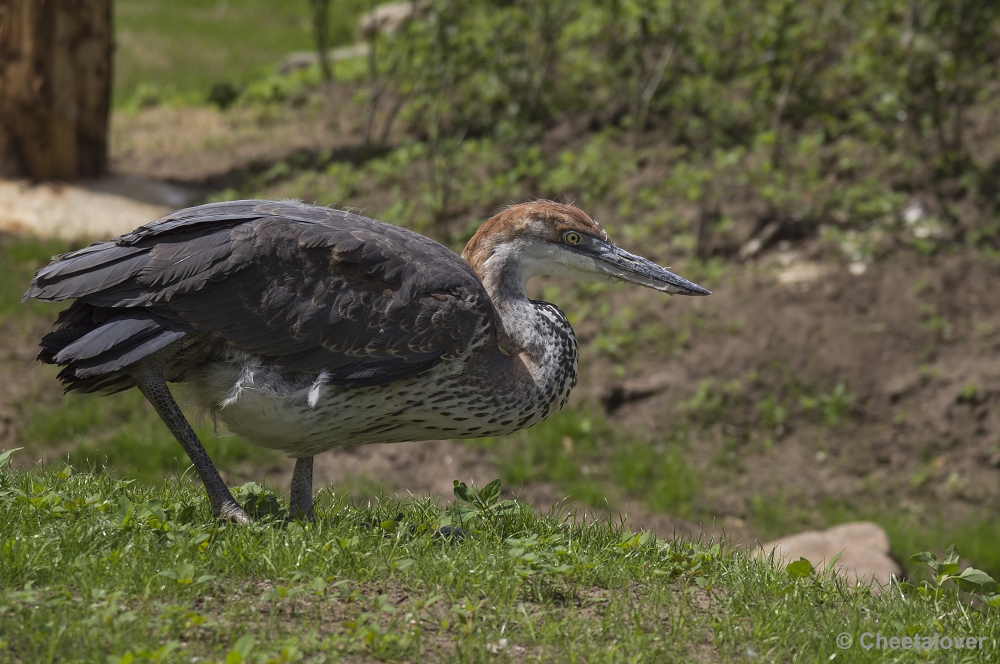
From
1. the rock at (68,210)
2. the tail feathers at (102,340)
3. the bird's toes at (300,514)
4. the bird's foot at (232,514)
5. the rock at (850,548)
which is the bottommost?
the rock at (850,548)

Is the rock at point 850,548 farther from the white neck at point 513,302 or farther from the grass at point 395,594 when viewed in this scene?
the white neck at point 513,302

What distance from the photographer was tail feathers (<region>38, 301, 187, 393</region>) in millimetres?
4789

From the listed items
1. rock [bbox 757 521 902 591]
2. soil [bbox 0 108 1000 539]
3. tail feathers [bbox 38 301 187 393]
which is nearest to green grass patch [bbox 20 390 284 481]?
soil [bbox 0 108 1000 539]

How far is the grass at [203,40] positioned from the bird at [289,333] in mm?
10599

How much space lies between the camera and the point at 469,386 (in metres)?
5.20

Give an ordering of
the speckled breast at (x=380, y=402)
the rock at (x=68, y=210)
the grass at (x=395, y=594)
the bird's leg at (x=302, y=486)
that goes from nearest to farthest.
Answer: the grass at (x=395, y=594) → the speckled breast at (x=380, y=402) → the bird's leg at (x=302, y=486) → the rock at (x=68, y=210)

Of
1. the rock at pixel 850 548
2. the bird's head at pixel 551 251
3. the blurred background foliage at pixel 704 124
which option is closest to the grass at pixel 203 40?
the blurred background foliage at pixel 704 124

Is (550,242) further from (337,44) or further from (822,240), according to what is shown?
(337,44)

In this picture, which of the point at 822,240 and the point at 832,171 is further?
the point at 832,171

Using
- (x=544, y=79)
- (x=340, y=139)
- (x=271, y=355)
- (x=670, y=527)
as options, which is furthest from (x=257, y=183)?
(x=271, y=355)

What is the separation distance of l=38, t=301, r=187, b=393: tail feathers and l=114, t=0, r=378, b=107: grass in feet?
35.5

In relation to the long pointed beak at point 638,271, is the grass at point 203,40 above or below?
below

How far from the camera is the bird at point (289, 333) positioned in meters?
4.91

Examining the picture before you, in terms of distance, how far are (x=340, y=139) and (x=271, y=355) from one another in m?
8.22
